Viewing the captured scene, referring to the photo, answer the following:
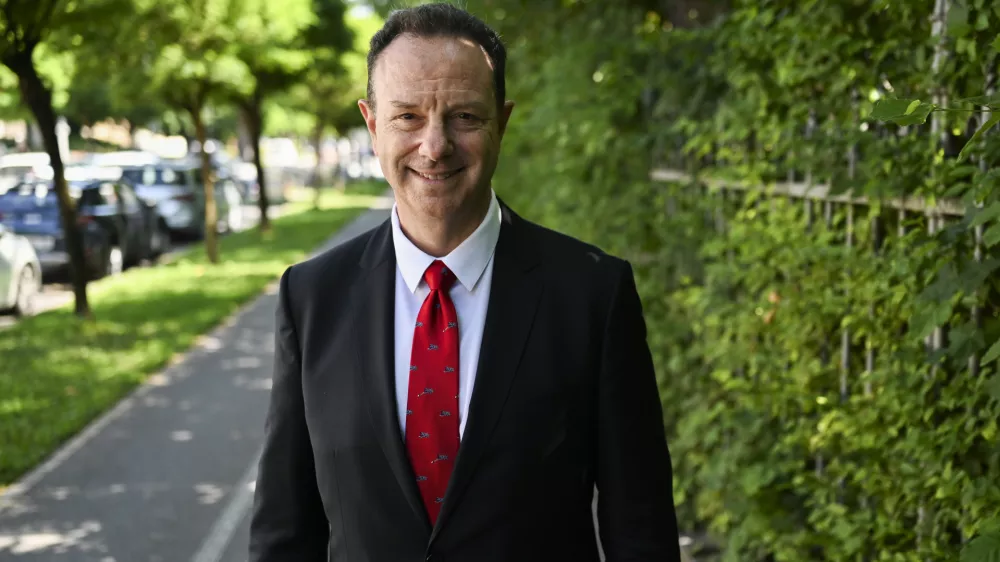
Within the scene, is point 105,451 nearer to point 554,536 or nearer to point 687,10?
point 687,10

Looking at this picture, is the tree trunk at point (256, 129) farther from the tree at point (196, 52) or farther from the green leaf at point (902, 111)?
the green leaf at point (902, 111)

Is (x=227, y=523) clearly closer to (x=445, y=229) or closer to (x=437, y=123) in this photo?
(x=445, y=229)

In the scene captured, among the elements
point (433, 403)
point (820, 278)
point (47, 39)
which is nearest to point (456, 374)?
point (433, 403)

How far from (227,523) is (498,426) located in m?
5.14

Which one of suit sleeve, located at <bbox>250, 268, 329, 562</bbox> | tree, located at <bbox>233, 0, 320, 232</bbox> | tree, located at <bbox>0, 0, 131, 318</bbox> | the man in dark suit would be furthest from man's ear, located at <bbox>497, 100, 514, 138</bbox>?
tree, located at <bbox>233, 0, 320, 232</bbox>

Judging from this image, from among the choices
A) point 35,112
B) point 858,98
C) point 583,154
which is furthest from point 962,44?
point 35,112

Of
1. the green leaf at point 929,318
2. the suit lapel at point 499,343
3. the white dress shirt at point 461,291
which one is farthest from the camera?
the green leaf at point 929,318

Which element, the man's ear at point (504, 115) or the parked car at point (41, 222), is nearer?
the man's ear at point (504, 115)

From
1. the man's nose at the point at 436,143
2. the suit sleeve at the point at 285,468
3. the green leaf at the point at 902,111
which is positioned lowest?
the suit sleeve at the point at 285,468

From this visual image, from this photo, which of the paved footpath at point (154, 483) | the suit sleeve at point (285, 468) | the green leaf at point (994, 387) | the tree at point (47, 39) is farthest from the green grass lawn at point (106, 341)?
the green leaf at point (994, 387)

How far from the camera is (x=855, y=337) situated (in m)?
4.03

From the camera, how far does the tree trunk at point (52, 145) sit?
44.8 ft

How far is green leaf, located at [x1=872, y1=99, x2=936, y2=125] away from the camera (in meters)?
2.20

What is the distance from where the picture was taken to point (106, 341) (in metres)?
13.4
